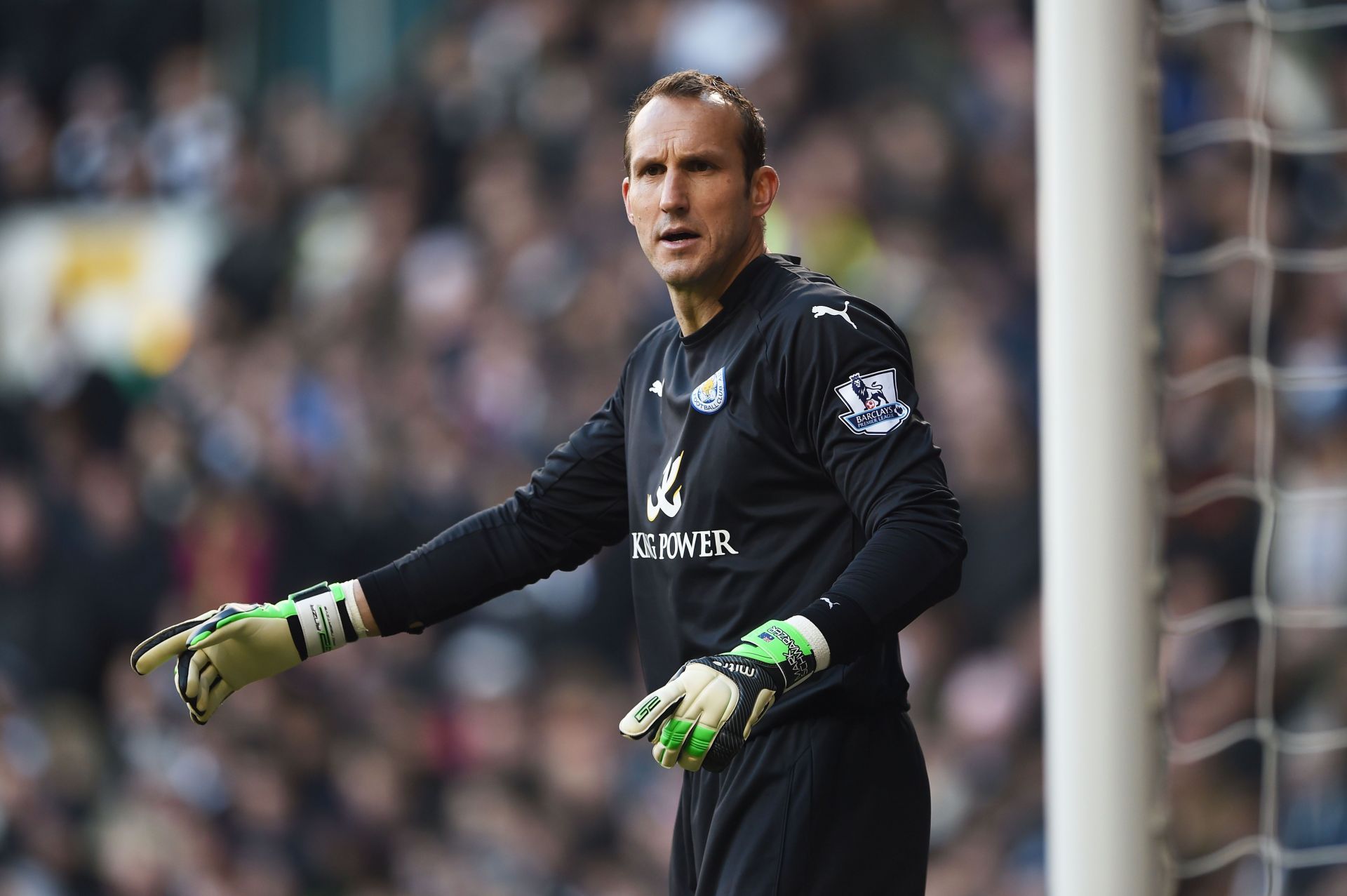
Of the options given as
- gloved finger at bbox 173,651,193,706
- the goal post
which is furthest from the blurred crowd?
gloved finger at bbox 173,651,193,706

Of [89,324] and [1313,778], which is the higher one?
[89,324]

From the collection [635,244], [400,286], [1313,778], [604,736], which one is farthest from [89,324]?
[1313,778]

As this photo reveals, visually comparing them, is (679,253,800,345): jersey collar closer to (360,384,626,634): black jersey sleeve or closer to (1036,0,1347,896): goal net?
(360,384,626,634): black jersey sleeve

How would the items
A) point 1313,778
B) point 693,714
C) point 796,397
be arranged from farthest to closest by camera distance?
point 1313,778 < point 796,397 < point 693,714

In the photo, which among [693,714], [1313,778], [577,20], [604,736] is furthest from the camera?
[577,20]

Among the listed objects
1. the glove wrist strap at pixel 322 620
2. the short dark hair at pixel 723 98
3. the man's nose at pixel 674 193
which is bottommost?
the glove wrist strap at pixel 322 620

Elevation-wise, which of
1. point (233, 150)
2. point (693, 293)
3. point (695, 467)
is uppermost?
point (233, 150)

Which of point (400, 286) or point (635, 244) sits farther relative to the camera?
point (400, 286)

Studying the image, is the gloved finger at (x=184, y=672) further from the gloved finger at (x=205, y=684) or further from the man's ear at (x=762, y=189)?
the man's ear at (x=762, y=189)

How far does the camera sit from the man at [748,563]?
2.38 m

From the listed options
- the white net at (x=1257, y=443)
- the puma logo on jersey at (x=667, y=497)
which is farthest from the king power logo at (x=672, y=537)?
the white net at (x=1257, y=443)

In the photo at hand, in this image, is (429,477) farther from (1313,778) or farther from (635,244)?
(1313,778)

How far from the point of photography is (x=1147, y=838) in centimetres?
322

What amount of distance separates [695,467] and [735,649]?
47cm
